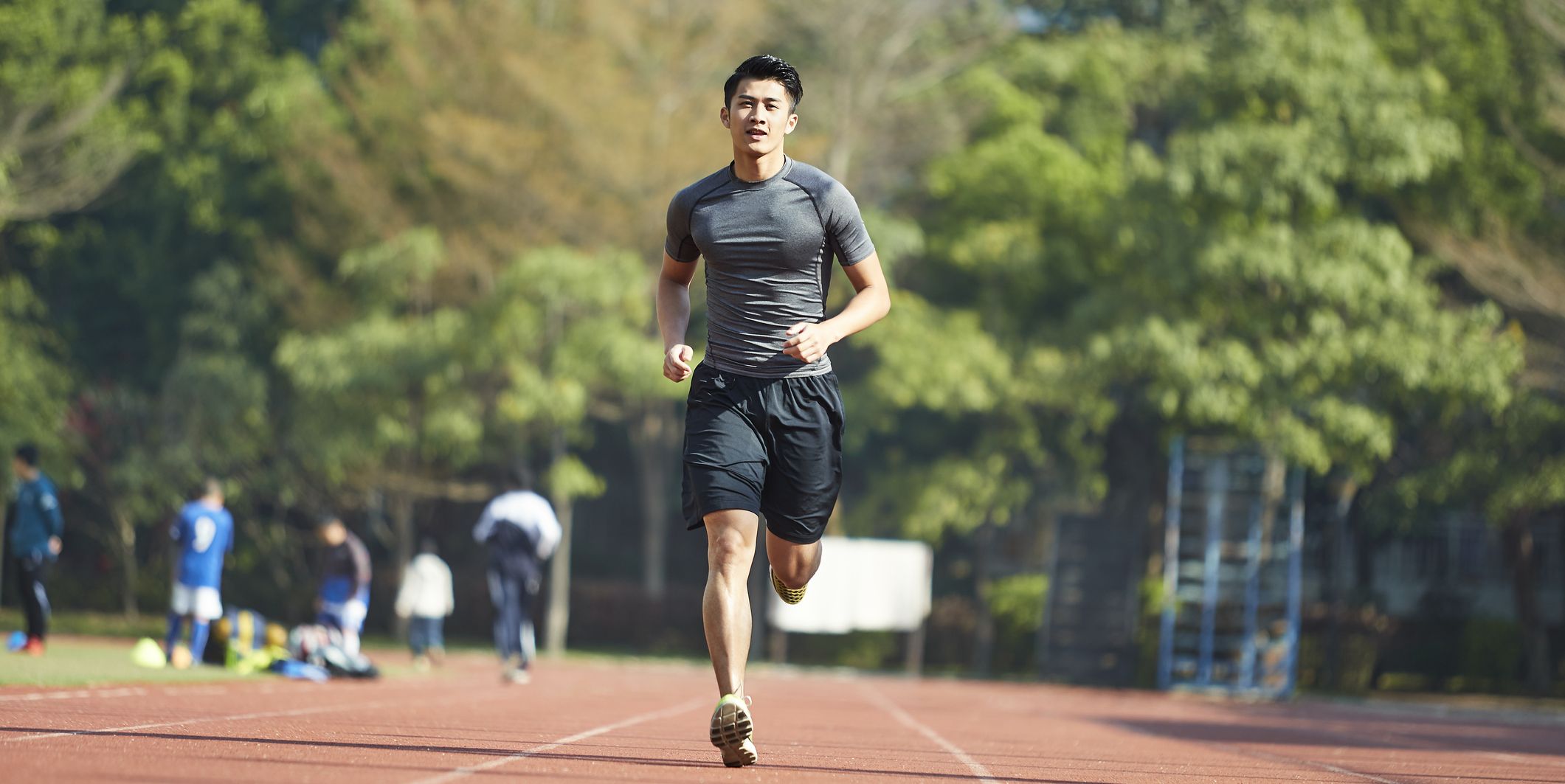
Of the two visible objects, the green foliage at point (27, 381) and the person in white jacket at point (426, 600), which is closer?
the person in white jacket at point (426, 600)

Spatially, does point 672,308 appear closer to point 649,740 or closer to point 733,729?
point 733,729

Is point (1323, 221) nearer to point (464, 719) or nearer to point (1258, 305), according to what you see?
point (1258, 305)

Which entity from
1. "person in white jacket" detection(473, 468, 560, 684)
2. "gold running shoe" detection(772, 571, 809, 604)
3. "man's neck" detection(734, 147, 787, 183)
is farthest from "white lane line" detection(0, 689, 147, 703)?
"person in white jacket" detection(473, 468, 560, 684)

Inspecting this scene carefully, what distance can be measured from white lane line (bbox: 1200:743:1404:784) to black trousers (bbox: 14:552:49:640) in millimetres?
10294

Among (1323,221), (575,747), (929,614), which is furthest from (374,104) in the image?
(575,747)

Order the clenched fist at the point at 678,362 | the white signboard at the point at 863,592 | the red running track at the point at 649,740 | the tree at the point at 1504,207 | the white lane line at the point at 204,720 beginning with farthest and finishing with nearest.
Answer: the white signboard at the point at 863,592
the tree at the point at 1504,207
the white lane line at the point at 204,720
the clenched fist at the point at 678,362
the red running track at the point at 649,740

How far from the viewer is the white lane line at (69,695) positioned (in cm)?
1017

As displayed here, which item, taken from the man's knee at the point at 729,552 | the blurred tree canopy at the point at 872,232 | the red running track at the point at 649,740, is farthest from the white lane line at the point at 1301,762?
Result: the blurred tree canopy at the point at 872,232

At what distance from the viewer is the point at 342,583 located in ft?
65.8

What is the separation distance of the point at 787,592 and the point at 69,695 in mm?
5648

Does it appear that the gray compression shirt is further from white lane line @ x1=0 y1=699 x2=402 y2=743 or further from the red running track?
white lane line @ x1=0 y1=699 x2=402 y2=743

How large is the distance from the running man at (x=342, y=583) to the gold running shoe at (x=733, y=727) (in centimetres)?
1392

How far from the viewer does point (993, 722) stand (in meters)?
14.4

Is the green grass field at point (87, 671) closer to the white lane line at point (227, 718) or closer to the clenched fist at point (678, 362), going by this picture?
the white lane line at point (227, 718)
